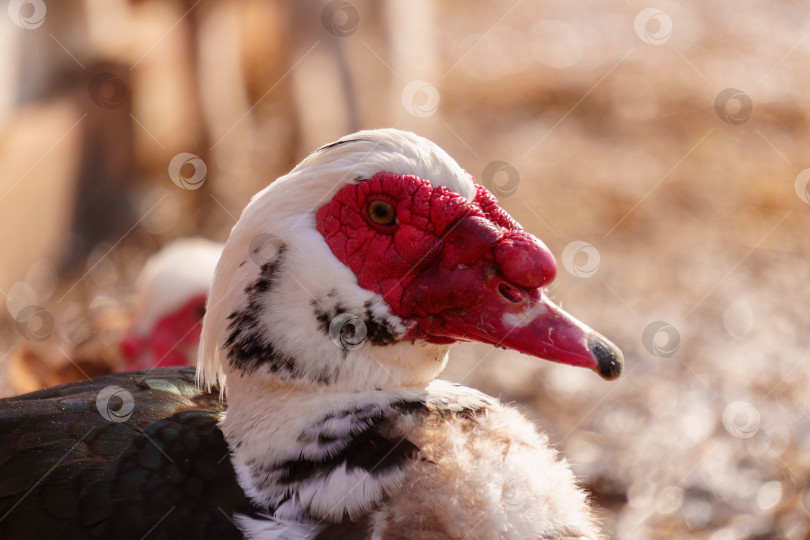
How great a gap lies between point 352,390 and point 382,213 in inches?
17.2

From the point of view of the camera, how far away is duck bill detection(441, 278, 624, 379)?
1900 millimetres

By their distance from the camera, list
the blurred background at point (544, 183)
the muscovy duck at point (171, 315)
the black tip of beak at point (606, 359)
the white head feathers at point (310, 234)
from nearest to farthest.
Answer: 1. the black tip of beak at point (606, 359)
2. the white head feathers at point (310, 234)
3. the blurred background at point (544, 183)
4. the muscovy duck at point (171, 315)

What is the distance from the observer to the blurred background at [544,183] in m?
4.02

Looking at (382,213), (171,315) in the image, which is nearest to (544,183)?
(171,315)

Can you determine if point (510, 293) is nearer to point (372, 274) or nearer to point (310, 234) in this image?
point (372, 274)

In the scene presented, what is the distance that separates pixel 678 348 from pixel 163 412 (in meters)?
3.17

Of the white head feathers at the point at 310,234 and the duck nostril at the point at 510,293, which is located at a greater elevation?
the duck nostril at the point at 510,293

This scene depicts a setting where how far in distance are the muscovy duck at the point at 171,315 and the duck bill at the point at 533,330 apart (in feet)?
7.93

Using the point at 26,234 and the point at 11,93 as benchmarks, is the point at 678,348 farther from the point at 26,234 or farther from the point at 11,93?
the point at 11,93

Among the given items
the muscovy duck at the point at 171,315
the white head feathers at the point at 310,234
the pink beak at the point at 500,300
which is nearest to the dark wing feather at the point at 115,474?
the white head feathers at the point at 310,234

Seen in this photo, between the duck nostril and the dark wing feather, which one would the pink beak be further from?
the dark wing feather

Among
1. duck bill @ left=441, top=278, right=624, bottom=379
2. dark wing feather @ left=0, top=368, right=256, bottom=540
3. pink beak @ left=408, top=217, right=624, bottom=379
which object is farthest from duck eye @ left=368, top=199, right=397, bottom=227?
dark wing feather @ left=0, top=368, right=256, bottom=540

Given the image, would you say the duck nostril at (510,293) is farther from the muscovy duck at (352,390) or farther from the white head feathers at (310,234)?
the white head feathers at (310,234)

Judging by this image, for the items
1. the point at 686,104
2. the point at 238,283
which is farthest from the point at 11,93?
the point at 686,104
